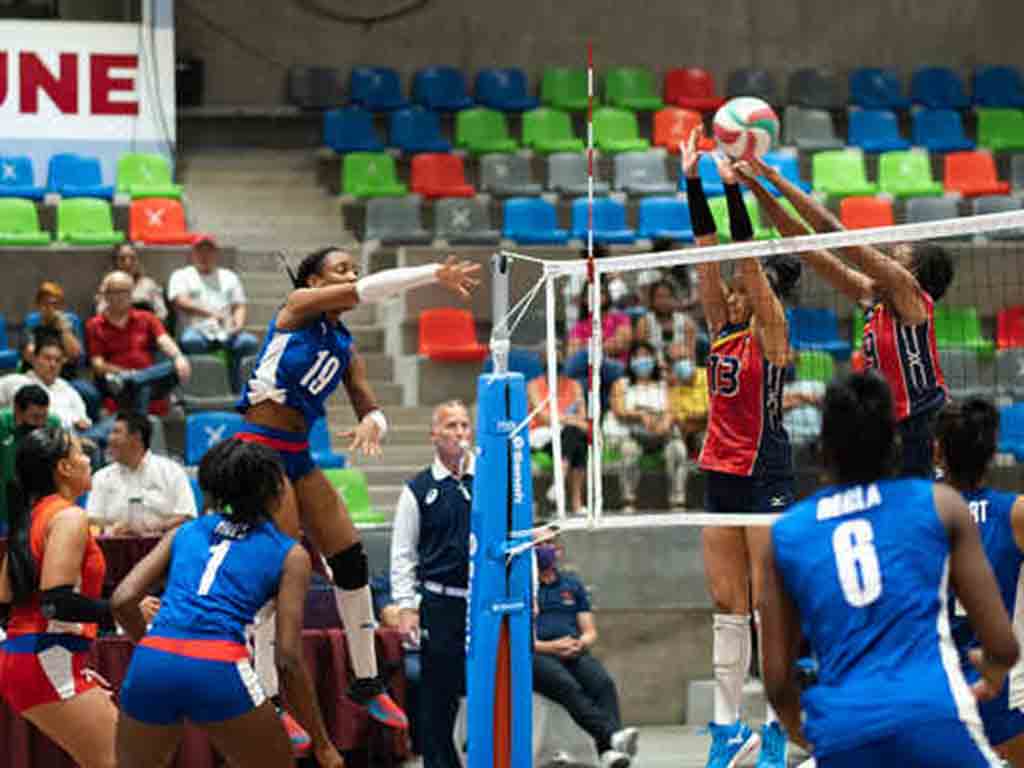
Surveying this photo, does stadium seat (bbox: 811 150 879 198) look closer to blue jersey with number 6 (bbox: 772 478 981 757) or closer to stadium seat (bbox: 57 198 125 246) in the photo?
stadium seat (bbox: 57 198 125 246)

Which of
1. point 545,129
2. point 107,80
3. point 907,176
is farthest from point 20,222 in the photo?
point 907,176

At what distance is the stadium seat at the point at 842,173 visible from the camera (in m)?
17.5

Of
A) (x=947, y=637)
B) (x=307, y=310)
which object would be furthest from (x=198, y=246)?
(x=947, y=637)

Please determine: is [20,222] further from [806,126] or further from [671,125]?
[806,126]

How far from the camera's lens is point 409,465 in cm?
1448

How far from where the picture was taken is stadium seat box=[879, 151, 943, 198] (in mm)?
17734

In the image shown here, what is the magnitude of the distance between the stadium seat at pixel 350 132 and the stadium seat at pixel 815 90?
460 centimetres

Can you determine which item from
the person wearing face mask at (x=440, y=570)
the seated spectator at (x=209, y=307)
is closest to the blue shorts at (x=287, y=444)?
the person wearing face mask at (x=440, y=570)

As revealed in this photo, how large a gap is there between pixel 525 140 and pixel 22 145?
484 cm

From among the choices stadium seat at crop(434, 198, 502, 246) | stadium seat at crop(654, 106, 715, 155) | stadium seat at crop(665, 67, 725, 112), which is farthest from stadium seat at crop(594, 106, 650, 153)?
stadium seat at crop(434, 198, 502, 246)

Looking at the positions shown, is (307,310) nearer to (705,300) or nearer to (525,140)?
(705,300)

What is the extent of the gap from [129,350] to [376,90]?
6.64m

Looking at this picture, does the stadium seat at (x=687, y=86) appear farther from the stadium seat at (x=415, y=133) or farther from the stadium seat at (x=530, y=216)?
the stadium seat at (x=530, y=216)

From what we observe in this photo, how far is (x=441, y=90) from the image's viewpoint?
1934 cm
